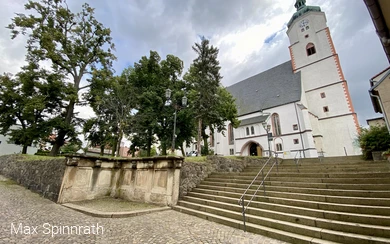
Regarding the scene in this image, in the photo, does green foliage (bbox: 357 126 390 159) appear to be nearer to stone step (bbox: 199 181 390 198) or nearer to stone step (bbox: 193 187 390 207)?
stone step (bbox: 199 181 390 198)

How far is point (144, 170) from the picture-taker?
790cm

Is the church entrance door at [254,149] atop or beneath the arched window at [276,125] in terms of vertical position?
beneath

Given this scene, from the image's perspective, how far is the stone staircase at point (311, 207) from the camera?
142 inches

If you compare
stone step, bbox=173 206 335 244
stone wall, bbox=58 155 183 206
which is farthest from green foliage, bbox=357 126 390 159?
stone wall, bbox=58 155 183 206

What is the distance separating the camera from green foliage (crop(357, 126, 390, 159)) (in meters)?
9.29

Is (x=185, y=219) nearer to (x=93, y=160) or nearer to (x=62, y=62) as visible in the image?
(x=93, y=160)

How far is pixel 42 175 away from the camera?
8.70 metres

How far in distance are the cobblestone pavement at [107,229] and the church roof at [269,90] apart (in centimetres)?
2303

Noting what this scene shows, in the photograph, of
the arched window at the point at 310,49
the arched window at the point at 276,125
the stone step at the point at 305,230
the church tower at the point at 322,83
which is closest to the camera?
the stone step at the point at 305,230

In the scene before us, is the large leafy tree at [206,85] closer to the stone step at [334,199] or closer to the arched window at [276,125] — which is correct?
the stone step at [334,199]

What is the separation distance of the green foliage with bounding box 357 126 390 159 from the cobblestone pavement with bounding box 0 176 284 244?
1053cm

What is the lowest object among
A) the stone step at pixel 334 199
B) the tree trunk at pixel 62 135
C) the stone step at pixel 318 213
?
the stone step at pixel 318 213

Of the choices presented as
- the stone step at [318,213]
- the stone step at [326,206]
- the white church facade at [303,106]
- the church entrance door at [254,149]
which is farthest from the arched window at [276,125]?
the stone step at [318,213]

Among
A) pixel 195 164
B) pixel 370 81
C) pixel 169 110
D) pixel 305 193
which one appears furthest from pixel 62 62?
pixel 370 81
